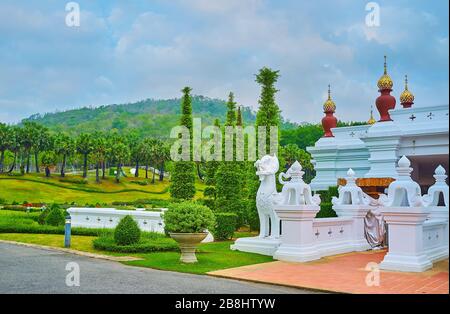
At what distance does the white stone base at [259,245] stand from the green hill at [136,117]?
116 metres

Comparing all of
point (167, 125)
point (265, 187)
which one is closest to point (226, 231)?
point (265, 187)

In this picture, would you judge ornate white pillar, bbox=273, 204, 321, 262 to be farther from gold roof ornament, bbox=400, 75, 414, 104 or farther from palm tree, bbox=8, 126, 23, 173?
palm tree, bbox=8, 126, 23, 173

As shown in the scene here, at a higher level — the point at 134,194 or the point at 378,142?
the point at 378,142

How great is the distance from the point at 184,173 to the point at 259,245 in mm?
17248

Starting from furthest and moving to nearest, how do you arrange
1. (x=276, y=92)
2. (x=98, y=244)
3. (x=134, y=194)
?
(x=134, y=194) < (x=276, y=92) < (x=98, y=244)

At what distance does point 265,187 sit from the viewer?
46.7 ft

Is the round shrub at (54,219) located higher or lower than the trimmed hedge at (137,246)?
higher

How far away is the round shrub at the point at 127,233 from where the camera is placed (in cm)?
1379

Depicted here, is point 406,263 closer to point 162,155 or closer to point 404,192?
point 404,192

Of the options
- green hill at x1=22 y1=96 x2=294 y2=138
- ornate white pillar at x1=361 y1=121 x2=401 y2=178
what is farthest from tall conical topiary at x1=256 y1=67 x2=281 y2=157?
green hill at x1=22 y1=96 x2=294 y2=138

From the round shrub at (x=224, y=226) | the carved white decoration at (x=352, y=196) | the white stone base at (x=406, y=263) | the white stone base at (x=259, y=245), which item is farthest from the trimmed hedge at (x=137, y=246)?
the white stone base at (x=406, y=263)

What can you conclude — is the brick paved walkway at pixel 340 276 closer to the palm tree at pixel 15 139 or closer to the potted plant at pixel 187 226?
the potted plant at pixel 187 226
